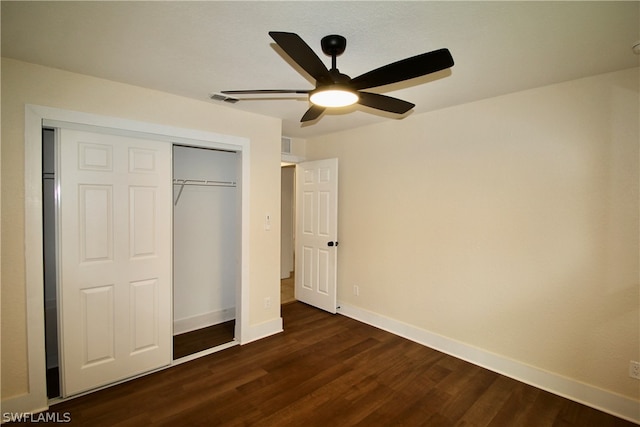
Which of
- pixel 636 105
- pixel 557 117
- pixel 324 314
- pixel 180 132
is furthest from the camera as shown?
pixel 324 314

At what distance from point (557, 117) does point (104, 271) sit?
404 cm

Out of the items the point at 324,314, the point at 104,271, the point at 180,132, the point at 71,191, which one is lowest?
the point at 324,314

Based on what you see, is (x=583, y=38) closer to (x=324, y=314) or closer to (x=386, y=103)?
(x=386, y=103)

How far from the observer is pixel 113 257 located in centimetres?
260

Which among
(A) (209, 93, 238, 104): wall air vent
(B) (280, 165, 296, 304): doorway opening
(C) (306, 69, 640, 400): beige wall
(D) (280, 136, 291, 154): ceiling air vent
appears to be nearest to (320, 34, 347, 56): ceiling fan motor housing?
(A) (209, 93, 238, 104): wall air vent

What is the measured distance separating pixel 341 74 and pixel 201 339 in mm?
3252

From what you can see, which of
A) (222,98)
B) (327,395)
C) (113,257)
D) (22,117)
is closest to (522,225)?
(327,395)

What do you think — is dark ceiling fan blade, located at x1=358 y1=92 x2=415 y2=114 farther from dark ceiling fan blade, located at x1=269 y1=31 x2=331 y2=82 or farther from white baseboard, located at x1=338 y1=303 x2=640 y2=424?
white baseboard, located at x1=338 y1=303 x2=640 y2=424

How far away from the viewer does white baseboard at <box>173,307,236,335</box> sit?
12.0 ft

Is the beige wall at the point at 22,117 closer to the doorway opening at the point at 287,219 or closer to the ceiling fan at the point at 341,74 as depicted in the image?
the ceiling fan at the point at 341,74

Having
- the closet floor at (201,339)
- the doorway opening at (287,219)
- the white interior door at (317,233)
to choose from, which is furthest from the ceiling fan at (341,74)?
the doorway opening at (287,219)

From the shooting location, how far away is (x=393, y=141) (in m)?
3.67

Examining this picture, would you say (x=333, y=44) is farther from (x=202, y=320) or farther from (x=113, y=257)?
(x=202, y=320)

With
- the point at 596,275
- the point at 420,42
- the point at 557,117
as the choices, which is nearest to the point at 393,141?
the point at 557,117
